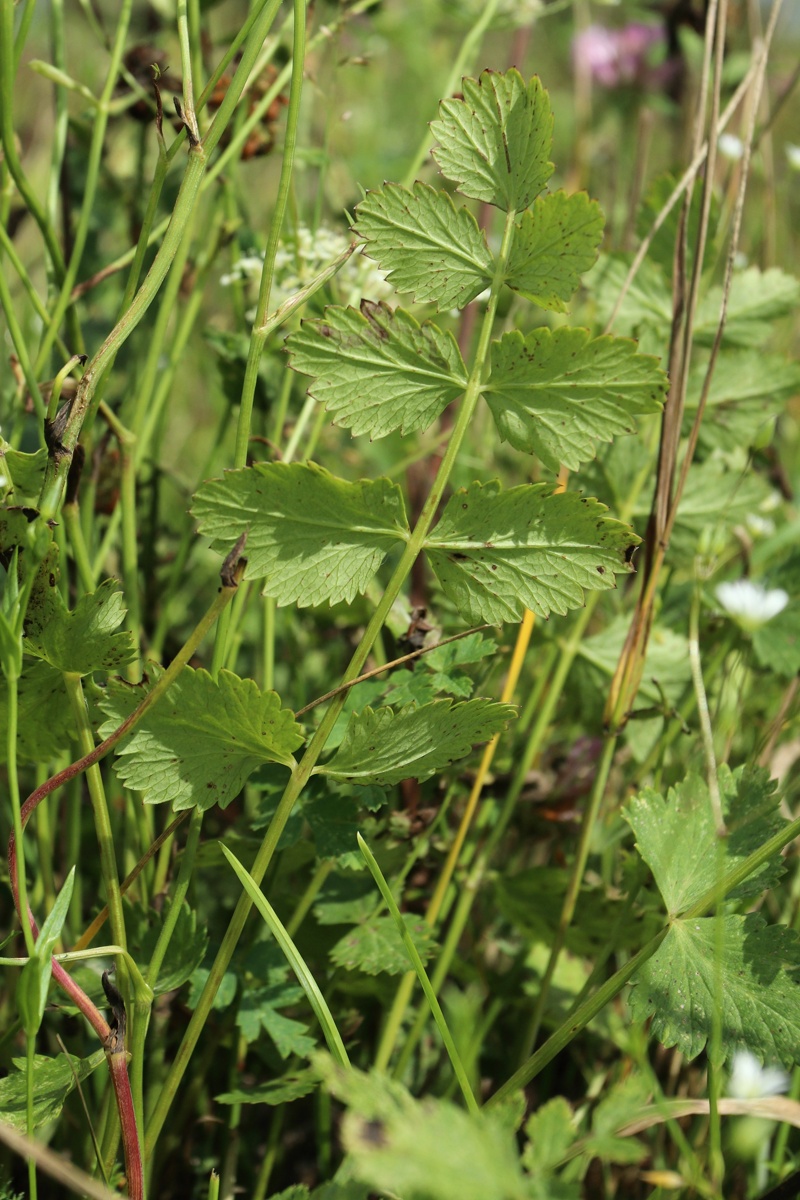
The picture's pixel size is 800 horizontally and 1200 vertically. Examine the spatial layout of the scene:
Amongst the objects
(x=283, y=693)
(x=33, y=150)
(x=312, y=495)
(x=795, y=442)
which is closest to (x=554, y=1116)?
(x=312, y=495)

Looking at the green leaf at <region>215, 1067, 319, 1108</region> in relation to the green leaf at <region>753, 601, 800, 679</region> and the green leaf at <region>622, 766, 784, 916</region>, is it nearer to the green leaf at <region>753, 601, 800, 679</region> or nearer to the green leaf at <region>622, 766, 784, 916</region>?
the green leaf at <region>622, 766, 784, 916</region>

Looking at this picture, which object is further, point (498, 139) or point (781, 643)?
point (781, 643)

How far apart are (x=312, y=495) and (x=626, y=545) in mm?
179

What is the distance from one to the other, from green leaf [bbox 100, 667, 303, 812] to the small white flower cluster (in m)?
0.40

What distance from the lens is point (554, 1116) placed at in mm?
436

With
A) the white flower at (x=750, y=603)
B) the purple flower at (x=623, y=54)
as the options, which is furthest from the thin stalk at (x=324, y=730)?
the purple flower at (x=623, y=54)

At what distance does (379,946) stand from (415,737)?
224 millimetres

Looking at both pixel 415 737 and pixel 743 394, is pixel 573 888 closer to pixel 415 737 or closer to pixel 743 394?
pixel 415 737

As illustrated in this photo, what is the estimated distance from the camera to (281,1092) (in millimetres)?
671

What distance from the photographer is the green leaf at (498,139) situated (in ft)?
1.83

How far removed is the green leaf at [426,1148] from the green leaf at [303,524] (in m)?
0.26

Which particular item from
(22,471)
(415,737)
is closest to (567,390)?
(415,737)

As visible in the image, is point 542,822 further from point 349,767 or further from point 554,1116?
point 554,1116

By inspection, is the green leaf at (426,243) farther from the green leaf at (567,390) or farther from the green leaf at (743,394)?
the green leaf at (743,394)
